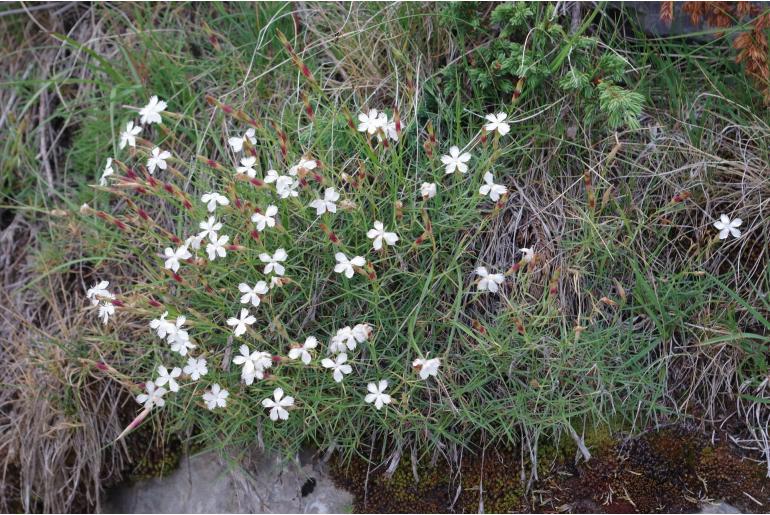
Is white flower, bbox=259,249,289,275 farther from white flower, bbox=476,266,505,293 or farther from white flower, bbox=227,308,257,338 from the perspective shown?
white flower, bbox=476,266,505,293

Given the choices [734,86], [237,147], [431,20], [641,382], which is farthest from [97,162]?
[734,86]

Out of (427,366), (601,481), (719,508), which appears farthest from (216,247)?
(719,508)

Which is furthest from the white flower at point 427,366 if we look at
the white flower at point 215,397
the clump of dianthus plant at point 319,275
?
the white flower at point 215,397

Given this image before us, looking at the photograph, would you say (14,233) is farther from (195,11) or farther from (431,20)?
(431,20)

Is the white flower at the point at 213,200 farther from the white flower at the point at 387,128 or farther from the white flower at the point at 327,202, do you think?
the white flower at the point at 387,128

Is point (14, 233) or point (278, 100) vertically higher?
point (278, 100)

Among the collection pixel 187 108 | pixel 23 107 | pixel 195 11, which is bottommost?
pixel 187 108
